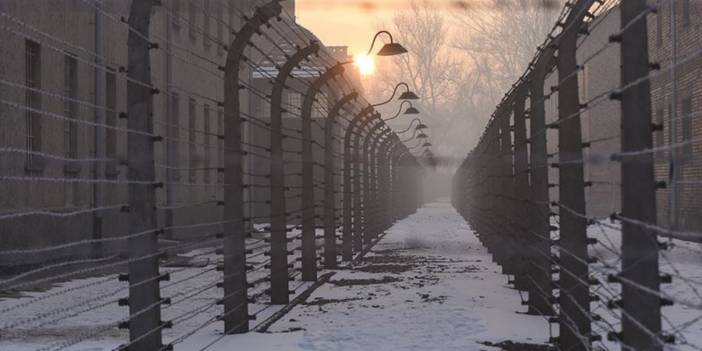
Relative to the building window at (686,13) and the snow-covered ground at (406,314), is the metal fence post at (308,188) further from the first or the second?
the building window at (686,13)

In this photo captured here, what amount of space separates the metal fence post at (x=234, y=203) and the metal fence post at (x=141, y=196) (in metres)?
2.14

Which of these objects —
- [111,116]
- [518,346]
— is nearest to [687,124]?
[111,116]

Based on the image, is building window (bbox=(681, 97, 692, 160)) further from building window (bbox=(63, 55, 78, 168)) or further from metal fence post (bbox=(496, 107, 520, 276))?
building window (bbox=(63, 55, 78, 168))

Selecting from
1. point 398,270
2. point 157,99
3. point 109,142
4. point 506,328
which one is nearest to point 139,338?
point 506,328

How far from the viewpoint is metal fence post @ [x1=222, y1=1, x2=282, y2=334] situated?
8234 mm

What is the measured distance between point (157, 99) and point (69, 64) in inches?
177

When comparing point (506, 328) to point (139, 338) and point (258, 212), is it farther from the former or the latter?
point (258, 212)

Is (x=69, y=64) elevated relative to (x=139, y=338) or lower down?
elevated

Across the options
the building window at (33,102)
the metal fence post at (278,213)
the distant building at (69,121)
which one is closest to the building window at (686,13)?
the distant building at (69,121)

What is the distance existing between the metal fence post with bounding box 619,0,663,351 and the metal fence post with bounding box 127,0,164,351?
2808 mm

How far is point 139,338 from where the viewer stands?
230 inches

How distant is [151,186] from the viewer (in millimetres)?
6074

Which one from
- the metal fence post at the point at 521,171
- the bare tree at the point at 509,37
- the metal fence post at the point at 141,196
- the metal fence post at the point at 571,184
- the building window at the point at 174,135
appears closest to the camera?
the metal fence post at the point at 141,196

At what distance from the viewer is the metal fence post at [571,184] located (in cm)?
652
